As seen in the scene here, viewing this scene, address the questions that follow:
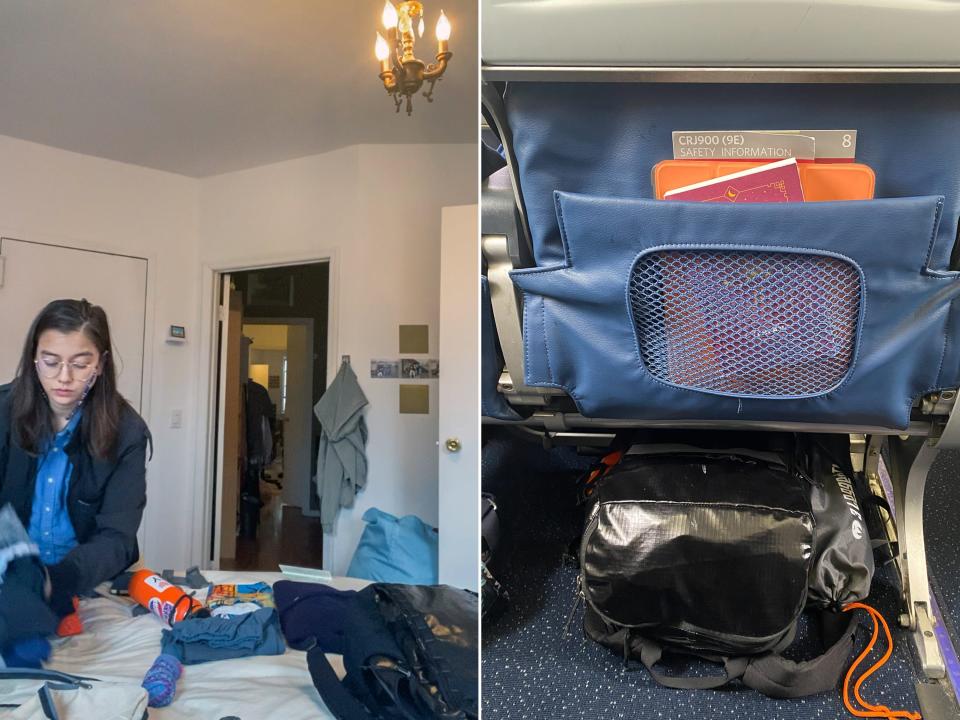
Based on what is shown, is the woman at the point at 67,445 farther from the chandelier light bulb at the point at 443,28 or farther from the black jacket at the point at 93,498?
the chandelier light bulb at the point at 443,28

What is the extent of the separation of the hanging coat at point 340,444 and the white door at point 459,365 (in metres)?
0.09

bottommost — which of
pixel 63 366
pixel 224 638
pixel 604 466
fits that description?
pixel 224 638

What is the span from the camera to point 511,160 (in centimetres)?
53

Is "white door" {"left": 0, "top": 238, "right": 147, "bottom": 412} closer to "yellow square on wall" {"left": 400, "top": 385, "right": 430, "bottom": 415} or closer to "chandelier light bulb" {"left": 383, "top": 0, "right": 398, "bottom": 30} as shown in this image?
"yellow square on wall" {"left": 400, "top": 385, "right": 430, "bottom": 415}

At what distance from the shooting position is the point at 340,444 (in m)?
0.62

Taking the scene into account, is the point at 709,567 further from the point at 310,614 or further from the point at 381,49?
the point at 381,49

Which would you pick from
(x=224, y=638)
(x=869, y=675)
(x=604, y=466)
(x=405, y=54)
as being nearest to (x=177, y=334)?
(x=224, y=638)

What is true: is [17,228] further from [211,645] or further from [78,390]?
[211,645]

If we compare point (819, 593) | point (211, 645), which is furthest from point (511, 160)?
point (819, 593)

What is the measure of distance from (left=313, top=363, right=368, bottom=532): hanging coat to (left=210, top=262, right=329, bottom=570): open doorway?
1cm

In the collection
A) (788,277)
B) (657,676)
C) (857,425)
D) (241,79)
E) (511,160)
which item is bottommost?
(657,676)

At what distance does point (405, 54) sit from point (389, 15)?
4 cm

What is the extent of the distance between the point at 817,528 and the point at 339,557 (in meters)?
0.61

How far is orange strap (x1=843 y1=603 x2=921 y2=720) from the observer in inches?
26.6
